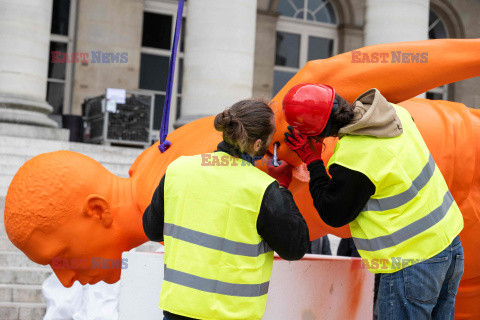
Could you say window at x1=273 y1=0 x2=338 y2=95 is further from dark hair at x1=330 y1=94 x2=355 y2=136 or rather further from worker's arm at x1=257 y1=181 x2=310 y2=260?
worker's arm at x1=257 y1=181 x2=310 y2=260

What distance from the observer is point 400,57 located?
99.2 inches

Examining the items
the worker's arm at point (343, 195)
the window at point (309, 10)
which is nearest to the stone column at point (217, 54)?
the worker's arm at point (343, 195)

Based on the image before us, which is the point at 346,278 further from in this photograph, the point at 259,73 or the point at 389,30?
the point at 259,73

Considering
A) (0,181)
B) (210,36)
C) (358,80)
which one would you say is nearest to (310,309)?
(358,80)

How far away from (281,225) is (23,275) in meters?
4.56

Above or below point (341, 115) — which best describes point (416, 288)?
below

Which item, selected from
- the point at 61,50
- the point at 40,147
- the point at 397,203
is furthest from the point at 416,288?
the point at 61,50

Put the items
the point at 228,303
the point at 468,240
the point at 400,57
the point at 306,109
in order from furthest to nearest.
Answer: the point at 468,240, the point at 400,57, the point at 306,109, the point at 228,303

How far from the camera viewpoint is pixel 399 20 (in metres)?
9.73

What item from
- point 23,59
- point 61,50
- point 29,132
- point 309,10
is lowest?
point 29,132

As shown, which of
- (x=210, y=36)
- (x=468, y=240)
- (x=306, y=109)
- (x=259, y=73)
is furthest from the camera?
(x=259, y=73)

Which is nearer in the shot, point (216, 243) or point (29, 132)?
point (216, 243)

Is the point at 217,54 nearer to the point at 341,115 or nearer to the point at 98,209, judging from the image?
the point at 98,209

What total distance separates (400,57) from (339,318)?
1.20m
